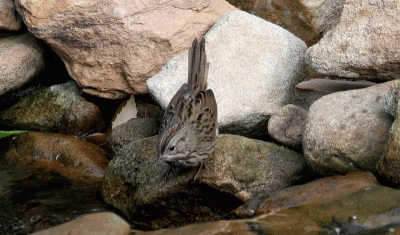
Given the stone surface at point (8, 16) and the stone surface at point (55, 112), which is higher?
the stone surface at point (8, 16)

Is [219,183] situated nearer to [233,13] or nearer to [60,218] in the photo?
[60,218]

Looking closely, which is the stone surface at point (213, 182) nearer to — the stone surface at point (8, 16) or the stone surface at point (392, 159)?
the stone surface at point (392, 159)

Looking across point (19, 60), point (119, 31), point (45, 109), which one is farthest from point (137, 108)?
→ point (19, 60)

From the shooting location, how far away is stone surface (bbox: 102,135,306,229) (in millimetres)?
5027

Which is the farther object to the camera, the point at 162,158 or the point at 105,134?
the point at 105,134

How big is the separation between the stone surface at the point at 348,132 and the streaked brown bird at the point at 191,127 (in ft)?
3.56

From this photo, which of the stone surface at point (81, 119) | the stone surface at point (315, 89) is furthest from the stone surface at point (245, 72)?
the stone surface at point (81, 119)

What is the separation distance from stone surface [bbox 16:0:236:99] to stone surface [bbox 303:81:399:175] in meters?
3.25

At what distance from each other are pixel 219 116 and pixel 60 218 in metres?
2.45

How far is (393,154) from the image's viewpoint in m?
4.07

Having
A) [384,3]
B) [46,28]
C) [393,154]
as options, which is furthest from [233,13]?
[393,154]

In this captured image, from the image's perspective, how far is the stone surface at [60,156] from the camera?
7.08 meters

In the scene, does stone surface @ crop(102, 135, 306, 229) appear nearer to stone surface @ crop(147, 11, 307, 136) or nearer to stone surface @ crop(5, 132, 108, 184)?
stone surface @ crop(147, 11, 307, 136)

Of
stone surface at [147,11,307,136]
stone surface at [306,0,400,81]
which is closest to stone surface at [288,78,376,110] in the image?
stone surface at [147,11,307,136]
